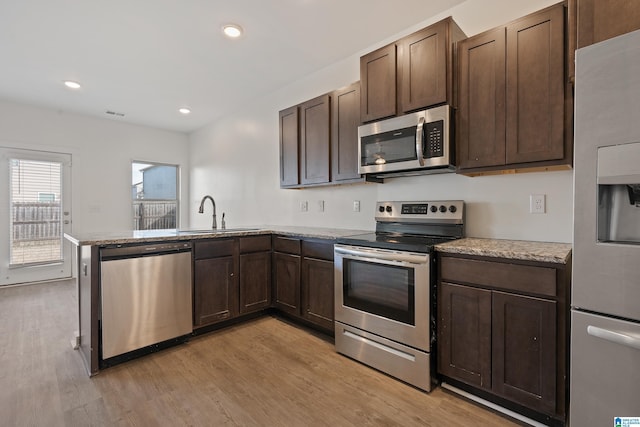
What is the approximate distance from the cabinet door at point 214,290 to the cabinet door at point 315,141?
3.83 ft

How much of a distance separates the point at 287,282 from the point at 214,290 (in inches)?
26.8

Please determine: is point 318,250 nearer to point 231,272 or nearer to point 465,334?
point 231,272

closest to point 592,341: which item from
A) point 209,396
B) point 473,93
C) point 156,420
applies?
point 473,93

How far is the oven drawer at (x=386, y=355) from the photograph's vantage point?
1.95m

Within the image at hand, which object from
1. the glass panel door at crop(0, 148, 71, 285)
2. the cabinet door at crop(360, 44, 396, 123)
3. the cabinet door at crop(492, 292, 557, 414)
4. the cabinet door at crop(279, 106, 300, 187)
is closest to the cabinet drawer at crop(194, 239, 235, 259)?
the cabinet door at crop(279, 106, 300, 187)

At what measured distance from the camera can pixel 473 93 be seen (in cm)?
206

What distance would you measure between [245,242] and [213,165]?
295cm

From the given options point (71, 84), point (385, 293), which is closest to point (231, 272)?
point (385, 293)

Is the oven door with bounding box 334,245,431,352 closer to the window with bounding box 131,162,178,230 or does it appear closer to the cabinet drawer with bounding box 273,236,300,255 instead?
the cabinet drawer with bounding box 273,236,300,255

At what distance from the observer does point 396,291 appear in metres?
2.09

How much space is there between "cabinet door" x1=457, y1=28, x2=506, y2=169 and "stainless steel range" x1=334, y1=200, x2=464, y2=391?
0.44 m

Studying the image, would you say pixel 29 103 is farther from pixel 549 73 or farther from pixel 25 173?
pixel 549 73

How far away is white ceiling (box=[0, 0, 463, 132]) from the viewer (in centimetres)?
245

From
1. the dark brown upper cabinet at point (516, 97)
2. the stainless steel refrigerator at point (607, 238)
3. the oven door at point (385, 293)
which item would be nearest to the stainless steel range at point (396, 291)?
the oven door at point (385, 293)
